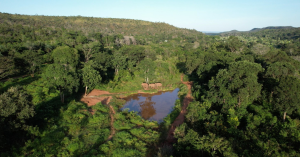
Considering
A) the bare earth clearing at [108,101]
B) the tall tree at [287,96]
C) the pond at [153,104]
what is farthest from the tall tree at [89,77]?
the tall tree at [287,96]

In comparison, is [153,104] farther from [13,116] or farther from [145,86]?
[13,116]

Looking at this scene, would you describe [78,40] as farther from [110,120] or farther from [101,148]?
[101,148]

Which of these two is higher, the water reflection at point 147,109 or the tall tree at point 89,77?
the tall tree at point 89,77

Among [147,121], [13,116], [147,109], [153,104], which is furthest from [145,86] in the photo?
[13,116]

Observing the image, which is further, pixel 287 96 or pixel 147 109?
pixel 147 109

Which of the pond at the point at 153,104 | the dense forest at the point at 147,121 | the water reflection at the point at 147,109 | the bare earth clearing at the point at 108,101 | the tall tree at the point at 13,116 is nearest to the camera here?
the tall tree at the point at 13,116

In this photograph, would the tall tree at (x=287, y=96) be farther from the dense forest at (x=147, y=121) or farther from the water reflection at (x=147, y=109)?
the water reflection at (x=147, y=109)

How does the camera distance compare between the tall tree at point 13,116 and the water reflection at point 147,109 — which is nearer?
the tall tree at point 13,116

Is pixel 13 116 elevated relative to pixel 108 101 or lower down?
elevated

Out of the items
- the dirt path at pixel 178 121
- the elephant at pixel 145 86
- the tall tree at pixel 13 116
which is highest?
the tall tree at pixel 13 116
